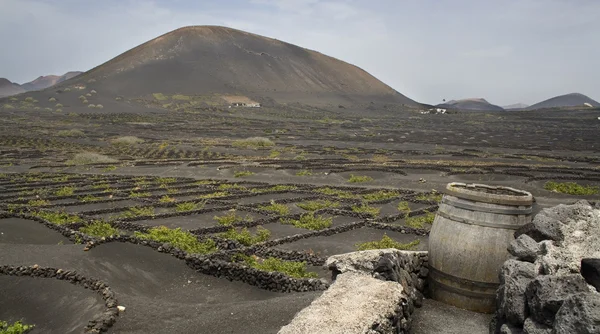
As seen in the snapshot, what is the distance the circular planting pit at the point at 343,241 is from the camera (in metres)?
17.7

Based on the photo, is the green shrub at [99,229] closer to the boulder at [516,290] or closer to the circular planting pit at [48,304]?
the circular planting pit at [48,304]

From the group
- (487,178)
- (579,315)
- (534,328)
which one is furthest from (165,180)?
(579,315)

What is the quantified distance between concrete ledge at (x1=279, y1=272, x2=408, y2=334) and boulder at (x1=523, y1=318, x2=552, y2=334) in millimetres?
1955

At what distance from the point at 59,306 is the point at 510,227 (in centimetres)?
1126

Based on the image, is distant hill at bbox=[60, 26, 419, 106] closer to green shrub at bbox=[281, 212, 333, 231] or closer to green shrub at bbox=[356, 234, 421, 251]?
green shrub at bbox=[281, 212, 333, 231]

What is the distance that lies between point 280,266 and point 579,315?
10835mm

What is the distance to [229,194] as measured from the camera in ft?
94.4

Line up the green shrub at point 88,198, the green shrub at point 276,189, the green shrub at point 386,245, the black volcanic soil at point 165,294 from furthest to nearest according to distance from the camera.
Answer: the green shrub at point 276,189 → the green shrub at point 88,198 → the green shrub at point 386,245 → the black volcanic soil at point 165,294

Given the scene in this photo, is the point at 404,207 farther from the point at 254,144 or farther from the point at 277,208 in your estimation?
the point at 254,144

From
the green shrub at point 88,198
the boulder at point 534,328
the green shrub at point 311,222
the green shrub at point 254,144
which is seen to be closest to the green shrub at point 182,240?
the green shrub at point 311,222

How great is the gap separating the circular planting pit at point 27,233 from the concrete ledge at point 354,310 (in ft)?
46.4

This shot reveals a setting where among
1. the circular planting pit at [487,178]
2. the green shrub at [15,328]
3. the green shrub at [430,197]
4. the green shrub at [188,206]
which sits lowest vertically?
the green shrub at [15,328]

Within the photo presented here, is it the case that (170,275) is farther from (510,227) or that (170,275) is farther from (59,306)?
(510,227)

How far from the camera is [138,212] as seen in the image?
23.6 metres
